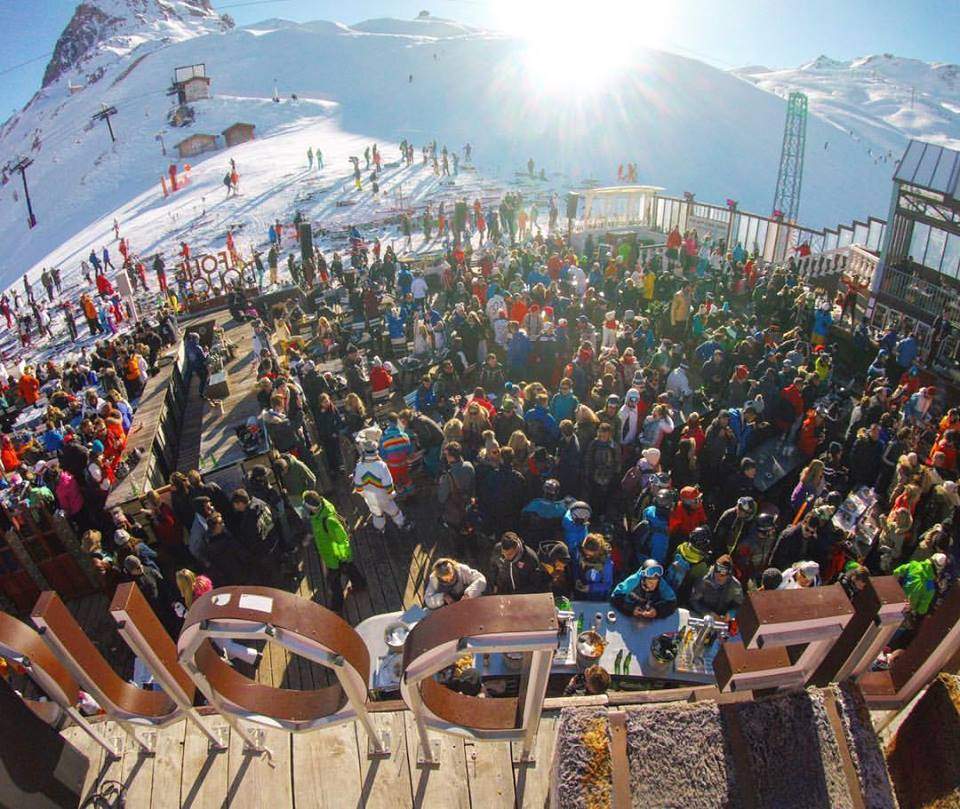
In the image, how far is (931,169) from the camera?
→ 13.2 metres

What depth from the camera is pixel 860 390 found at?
36.8ft

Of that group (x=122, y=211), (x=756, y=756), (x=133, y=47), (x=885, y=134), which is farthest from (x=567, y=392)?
(x=133, y=47)

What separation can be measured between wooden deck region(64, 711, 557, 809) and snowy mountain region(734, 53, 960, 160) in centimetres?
7627

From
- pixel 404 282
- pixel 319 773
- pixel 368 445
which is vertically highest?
pixel 319 773

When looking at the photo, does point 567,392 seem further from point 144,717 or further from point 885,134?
point 885,134

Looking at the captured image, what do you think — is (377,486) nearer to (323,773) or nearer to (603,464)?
(603,464)

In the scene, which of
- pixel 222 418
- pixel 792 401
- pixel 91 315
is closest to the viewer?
pixel 792 401

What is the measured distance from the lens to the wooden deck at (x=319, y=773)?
323cm

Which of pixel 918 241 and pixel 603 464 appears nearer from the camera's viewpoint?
pixel 603 464

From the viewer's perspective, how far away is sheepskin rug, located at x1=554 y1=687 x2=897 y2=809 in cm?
238

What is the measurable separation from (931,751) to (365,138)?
61.2m

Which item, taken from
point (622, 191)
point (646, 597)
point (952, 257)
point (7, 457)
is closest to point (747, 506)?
point (646, 597)

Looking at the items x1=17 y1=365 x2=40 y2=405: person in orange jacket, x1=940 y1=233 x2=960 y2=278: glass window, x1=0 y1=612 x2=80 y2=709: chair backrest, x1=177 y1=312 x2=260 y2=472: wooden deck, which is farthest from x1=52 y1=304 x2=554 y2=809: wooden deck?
x1=940 y1=233 x2=960 y2=278: glass window

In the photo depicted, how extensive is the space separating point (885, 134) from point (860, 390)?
77349 mm
